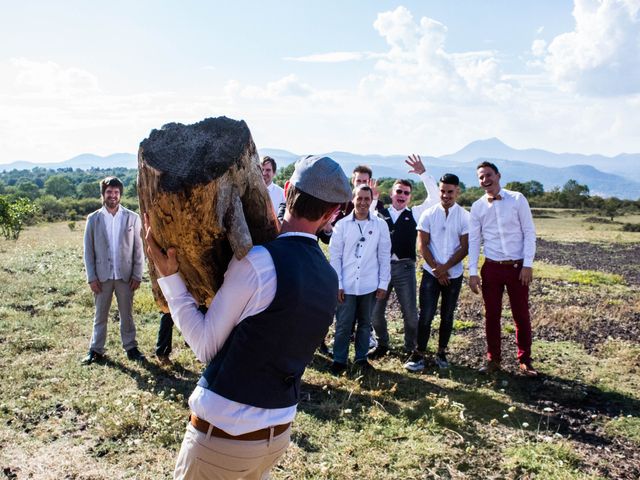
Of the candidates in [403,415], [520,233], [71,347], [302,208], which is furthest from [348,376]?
[302,208]

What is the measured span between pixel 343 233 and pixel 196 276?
476cm

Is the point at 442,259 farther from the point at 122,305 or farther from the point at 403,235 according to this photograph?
the point at 122,305

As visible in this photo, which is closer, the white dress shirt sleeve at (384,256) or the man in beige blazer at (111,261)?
the white dress shirt sleeve at (384,256)

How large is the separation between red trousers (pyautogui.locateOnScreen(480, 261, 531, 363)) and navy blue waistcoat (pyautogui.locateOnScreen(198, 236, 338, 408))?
5.36 meters

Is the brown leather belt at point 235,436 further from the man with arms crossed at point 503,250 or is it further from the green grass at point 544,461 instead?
the man with arms crossed at point 503,250

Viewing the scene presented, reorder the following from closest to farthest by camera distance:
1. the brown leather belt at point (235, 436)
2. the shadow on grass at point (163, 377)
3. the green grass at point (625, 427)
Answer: the brown leather belt at point (235, 436) → the green grass at point (625, 427) → the shadow on grass at point (163, 377)

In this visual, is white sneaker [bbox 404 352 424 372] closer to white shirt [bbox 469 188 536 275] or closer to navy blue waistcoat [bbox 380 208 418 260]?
navy blue waistcoat [bbox 380 208 418 260]

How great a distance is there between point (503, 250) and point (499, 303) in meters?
0.77

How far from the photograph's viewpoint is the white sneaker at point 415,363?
725 cm

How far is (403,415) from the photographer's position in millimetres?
5668

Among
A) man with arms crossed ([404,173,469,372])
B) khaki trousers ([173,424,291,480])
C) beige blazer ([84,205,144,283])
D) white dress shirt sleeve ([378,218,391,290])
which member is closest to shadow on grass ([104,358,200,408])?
beige blazer ([84,205,144,283])

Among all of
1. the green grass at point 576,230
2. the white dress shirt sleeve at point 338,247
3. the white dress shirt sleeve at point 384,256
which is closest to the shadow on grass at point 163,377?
the white dress shirt sleeve at point 338,247

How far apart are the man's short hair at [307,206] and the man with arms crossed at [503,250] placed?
5100 mm

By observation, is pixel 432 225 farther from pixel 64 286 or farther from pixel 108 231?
pixel 64 286
